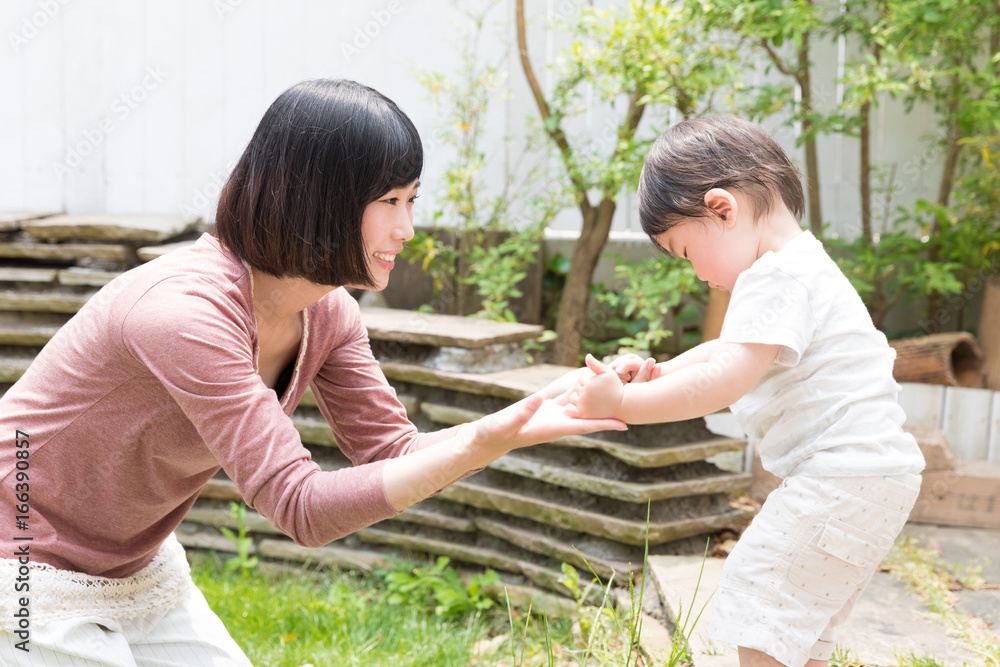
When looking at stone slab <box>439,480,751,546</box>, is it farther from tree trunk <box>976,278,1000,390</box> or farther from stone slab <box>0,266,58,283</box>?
stone slab <box>0,266,58,283</box>

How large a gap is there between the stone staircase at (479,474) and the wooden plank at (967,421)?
4.11 ft

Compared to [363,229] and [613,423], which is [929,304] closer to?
[613,423]

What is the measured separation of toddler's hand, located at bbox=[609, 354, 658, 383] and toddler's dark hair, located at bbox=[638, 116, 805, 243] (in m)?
0.29

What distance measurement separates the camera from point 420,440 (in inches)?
71.6

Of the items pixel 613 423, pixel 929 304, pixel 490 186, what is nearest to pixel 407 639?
pixel 613 423

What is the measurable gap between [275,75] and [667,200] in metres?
2.89

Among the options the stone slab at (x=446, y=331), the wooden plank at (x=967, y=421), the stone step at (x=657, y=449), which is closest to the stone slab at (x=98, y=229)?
the stone slab at (x=446, y=331)

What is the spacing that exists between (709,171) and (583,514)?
1534 millimetres

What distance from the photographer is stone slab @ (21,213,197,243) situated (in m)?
3.64

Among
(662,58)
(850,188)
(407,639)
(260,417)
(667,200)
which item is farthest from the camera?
(850,188)

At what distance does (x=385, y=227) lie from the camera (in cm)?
159

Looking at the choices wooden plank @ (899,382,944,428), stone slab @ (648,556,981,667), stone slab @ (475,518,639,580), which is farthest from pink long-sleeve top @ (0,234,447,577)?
wooden plank @ (899,382,944,428)

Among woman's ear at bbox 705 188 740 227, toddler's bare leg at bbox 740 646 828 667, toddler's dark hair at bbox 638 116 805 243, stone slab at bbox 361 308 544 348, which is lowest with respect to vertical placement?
toddler's bare leg at bbox 740 646 828 667

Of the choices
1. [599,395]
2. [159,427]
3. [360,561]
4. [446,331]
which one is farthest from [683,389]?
[360,561]
